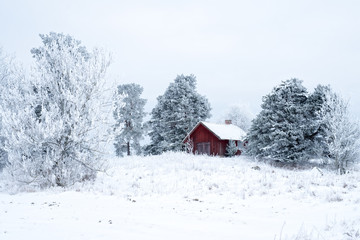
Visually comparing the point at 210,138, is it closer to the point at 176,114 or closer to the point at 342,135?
the point at 176,114

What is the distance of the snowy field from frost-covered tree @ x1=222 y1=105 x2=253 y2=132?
47.0 meters

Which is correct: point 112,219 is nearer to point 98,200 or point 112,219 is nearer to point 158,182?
point 98,200

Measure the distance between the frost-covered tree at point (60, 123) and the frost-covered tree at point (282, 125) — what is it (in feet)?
58.9

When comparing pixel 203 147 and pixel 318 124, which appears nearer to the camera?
pixel 318 124

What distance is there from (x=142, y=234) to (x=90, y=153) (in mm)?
7538

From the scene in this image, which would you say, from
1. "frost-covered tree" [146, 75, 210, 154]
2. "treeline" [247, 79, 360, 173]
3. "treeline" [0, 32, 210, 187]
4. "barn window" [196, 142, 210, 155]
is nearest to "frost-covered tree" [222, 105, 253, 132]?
"frost-covered tree" [146, 75, 210, 154]

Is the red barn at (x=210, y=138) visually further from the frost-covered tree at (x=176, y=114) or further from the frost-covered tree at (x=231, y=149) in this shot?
the frost-covered tree at (x=176, y=114)

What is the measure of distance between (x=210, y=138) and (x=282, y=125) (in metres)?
10.9

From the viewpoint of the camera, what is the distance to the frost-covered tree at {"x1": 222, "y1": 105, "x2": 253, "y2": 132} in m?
57.3

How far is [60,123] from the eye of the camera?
10047 millimetres

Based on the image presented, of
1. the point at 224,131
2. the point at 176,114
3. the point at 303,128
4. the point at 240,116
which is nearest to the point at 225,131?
the point at 224,131

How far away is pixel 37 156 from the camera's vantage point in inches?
437

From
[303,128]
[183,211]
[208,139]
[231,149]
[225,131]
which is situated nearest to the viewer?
[183,211]

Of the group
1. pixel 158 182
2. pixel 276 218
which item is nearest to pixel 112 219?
pixel 276 218
